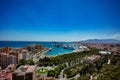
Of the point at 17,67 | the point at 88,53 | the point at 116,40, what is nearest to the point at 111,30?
the point at 116,40

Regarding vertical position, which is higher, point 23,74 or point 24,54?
point 24,54

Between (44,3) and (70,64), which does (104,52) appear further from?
(44,3)

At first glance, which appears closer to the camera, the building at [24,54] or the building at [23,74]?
the building at [23,74]

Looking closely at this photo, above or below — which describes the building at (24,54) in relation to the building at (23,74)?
above


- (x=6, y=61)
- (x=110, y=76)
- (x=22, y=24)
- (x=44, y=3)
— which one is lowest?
(x=110, y=76)

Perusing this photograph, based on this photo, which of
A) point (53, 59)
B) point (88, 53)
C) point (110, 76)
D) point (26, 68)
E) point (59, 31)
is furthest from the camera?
point (88, 53)

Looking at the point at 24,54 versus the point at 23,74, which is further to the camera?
the point at 24,54

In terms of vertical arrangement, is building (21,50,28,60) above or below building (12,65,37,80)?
above

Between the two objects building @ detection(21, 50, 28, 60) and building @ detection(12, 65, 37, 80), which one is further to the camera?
building @ detection(21, 50, 28, 60)

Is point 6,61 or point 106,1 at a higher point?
point 106,1

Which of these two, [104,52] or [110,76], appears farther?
[104,52]

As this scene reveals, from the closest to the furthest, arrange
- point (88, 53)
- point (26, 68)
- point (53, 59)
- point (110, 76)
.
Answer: point (26, 68), point (110, 76), point (53, 59), point (88, 53)
